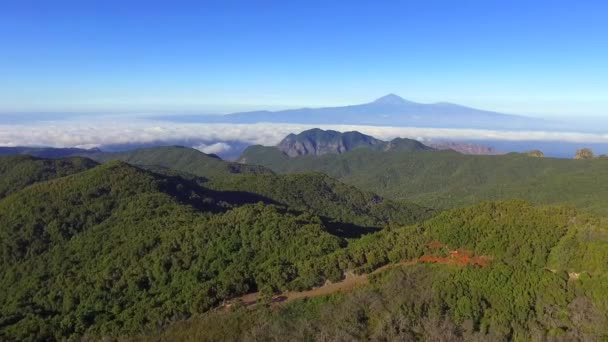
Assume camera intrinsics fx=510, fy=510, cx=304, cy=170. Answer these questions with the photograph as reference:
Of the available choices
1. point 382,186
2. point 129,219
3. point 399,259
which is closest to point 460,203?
point 382,186

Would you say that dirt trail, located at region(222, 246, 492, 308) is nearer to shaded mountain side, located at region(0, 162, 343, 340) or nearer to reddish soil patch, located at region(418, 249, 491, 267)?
reddish soil patch, located at region(418, 249, 491, 267)

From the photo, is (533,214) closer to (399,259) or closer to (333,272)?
(399,259)

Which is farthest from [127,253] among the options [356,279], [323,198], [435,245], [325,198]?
[325,198]

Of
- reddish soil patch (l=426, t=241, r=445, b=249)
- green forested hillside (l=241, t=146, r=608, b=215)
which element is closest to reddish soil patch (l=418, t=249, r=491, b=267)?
reddish soil patch (l=426, t=241, r=445, b=249)

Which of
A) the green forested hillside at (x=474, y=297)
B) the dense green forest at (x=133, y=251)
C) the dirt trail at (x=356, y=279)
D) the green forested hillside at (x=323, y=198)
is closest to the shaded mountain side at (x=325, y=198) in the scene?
the green forested hillside at (x=323, y=198)

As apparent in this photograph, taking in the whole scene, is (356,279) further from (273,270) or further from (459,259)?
(459,259)
